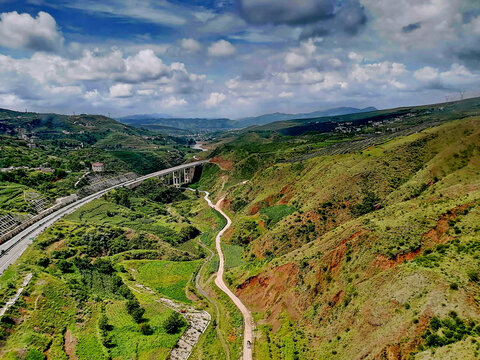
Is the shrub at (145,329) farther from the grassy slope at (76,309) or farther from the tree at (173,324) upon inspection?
the tree at (173,324)

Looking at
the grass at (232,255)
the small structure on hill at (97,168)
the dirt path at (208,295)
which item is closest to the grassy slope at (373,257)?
the grass at (232,255)

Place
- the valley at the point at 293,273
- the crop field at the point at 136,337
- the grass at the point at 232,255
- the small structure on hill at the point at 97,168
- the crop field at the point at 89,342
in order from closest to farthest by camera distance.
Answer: the valley at the point at 293,273
the crop field at the point at 89,342
the crop field at the point at 136,337
the grass at the point at 232,255
the small structure on hill at the point at 97,168

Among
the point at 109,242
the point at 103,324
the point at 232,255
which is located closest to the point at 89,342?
the point at 103,324

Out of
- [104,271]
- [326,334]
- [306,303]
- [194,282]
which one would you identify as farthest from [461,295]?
[104,271]

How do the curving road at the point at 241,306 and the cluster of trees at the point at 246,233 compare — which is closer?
the curving road at the point at 241,306

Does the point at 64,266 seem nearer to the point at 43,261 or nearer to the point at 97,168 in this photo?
the point at 43,261

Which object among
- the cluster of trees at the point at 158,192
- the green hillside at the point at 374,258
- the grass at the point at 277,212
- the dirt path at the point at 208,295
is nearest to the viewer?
the green hillside at the point at 374,258

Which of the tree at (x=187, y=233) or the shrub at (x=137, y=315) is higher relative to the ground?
the shrub at (x=137, y=315)
